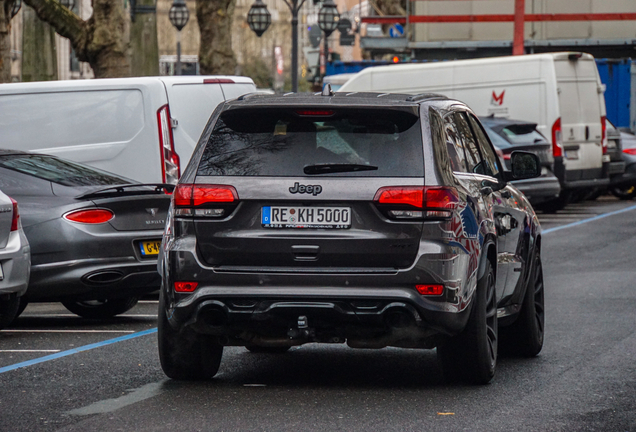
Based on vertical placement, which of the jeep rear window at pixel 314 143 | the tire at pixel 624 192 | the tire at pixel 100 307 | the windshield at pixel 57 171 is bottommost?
the tire at pixel 624 192

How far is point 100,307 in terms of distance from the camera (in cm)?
1116

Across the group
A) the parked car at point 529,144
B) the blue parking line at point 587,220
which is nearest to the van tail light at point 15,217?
the blue parking line at point 587,220

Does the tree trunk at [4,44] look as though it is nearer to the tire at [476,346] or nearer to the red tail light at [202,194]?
the red tail light at [202,194]

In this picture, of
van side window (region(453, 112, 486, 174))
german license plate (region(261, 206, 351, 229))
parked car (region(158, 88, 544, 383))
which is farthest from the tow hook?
van side window (region(453, 112, 486, 174))

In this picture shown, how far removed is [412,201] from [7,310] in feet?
13.2

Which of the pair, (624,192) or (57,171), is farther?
(624,192)

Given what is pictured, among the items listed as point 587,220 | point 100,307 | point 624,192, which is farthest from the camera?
point 624,192

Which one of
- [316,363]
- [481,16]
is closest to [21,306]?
[316,363]

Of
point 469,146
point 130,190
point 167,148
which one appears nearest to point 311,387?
point 469,146

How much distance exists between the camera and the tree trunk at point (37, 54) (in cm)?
2992

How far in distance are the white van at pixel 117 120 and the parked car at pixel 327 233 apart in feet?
21.0

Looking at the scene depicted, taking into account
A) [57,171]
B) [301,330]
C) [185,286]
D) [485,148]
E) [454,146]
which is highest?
[454,146]

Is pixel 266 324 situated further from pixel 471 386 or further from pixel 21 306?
pixel 21 306

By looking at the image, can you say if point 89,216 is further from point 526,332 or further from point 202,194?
point 526,332
